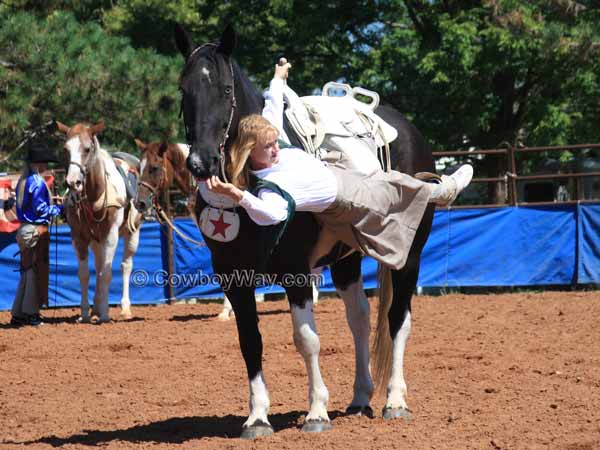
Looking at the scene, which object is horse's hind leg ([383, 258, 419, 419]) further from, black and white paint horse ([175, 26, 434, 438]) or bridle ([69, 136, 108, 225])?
bridle ([69, 136, 108, 225])

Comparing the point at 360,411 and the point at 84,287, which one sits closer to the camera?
the point at 360,411

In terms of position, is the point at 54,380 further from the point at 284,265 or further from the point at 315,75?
the point at 315,75

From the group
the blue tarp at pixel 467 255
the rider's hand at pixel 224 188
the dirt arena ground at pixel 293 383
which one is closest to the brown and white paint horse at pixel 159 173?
the dirt arena ground at pixel 293 383

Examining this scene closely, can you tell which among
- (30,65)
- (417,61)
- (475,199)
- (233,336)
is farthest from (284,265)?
(475,199)

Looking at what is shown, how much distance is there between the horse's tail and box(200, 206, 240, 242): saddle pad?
158 cm

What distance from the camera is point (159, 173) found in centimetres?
1158

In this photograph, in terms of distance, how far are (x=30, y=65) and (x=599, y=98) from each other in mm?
11461

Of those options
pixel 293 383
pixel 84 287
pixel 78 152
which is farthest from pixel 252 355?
pixel 84 287

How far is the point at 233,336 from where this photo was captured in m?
9.90

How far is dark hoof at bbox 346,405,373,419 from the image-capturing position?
5.63m

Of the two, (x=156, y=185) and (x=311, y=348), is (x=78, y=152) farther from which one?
(x=311, y=348)

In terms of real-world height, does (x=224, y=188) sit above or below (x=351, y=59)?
below

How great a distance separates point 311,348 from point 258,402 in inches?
16.5

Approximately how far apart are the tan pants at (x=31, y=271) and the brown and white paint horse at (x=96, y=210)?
442mm
